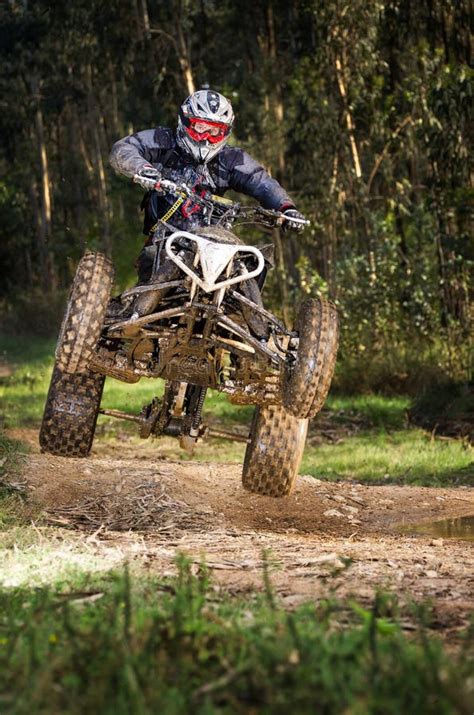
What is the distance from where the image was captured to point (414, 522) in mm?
9367

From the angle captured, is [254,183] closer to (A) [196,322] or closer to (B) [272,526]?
(A) [196,322]

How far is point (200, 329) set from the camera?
8.49 meters

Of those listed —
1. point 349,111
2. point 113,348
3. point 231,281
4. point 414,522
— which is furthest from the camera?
point 349,111

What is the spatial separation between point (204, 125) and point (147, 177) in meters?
1.00

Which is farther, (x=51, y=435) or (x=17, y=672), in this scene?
(x=51, y=435)

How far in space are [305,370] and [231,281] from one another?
0.88 m

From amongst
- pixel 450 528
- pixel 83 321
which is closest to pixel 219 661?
pixel 83 321

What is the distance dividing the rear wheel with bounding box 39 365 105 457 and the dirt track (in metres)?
0.17

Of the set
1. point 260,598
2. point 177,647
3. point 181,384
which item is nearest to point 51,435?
point 181,384

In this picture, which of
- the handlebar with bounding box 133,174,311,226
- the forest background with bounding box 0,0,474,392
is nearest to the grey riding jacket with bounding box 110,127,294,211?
the handlebar with bounding box 133,174,311,226

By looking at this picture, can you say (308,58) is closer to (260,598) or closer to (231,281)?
(231,281)

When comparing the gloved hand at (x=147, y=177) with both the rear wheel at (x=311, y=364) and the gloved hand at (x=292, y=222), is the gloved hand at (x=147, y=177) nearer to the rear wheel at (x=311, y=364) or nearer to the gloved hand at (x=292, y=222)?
the gloved hand at (x=292, y=222)

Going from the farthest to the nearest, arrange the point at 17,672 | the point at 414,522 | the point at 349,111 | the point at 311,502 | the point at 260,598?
the point at 349,111, the point at 311,502, the point at 414,522, the point at 260,598, the point at 17,672

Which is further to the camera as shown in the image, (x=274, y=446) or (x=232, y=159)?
(x=232, y=159)
